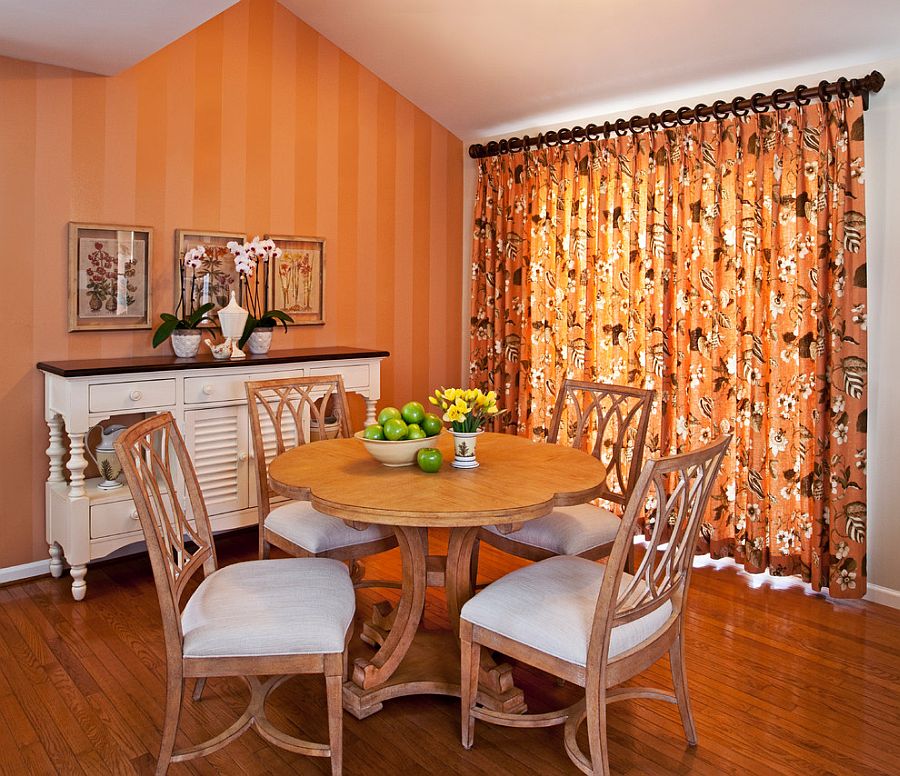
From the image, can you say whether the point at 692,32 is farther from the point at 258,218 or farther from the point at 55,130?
the point at 55,130

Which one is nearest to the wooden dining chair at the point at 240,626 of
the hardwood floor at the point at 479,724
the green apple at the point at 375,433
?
the hardwood floor at the point at 479,724

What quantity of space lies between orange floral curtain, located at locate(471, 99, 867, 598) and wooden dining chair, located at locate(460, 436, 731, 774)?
154 cm

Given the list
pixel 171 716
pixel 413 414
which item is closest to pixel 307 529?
pixel 413 414

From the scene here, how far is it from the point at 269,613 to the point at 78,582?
5.61 ft

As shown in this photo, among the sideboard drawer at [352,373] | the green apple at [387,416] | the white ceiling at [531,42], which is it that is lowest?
the green apple at [387,416]

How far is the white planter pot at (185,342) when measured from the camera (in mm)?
3820

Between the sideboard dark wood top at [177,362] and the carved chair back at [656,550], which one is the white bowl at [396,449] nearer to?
the carved chair back at [656,550]

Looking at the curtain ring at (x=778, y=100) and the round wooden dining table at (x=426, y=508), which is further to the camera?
the curtain ring at (x=778, y=100)

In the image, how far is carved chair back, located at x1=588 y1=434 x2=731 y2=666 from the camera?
1.95m

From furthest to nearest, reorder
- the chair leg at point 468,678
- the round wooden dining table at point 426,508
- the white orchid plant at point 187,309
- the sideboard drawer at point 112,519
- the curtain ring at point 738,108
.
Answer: the white orchid plant at point 187,309 → the curtain ring at point 738,108 → the sideboard drawer at point 112,519 → the chair leg at point 468,678 → the round wooden dining table at point 426,508

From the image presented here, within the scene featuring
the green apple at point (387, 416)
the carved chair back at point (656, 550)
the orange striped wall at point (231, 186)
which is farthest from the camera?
the orange striped wall at point (231, 186)

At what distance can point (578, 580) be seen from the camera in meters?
2.35

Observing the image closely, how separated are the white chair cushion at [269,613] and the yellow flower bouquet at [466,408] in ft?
1.95

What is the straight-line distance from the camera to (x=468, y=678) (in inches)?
90.7
